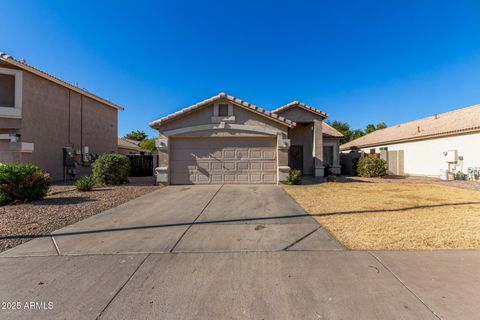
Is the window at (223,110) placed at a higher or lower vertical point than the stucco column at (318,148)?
higher

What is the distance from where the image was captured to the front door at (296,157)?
1597cm

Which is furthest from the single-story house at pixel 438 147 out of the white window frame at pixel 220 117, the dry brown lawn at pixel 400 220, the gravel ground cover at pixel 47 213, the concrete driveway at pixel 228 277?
the gravel ground cover at pixel 47 213

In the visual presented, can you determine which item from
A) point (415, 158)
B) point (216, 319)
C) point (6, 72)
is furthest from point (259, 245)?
point (415, 158)

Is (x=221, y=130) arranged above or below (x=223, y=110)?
below

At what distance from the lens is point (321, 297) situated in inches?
94.6

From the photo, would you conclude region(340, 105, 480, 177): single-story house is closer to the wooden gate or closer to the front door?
the front door

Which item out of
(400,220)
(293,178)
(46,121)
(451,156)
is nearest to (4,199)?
(46,121)

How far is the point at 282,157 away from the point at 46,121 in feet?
45.7

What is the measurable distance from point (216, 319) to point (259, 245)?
1.71 m

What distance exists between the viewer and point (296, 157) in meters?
16.0

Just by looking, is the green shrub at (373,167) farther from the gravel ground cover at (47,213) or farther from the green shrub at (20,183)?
the green shrub at (20,183)

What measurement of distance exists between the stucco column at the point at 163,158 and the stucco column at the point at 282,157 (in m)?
5.68

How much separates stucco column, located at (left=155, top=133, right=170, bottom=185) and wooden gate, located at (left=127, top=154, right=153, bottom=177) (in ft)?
22.0

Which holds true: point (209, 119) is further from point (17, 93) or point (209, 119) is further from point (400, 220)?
point (17, 93)
